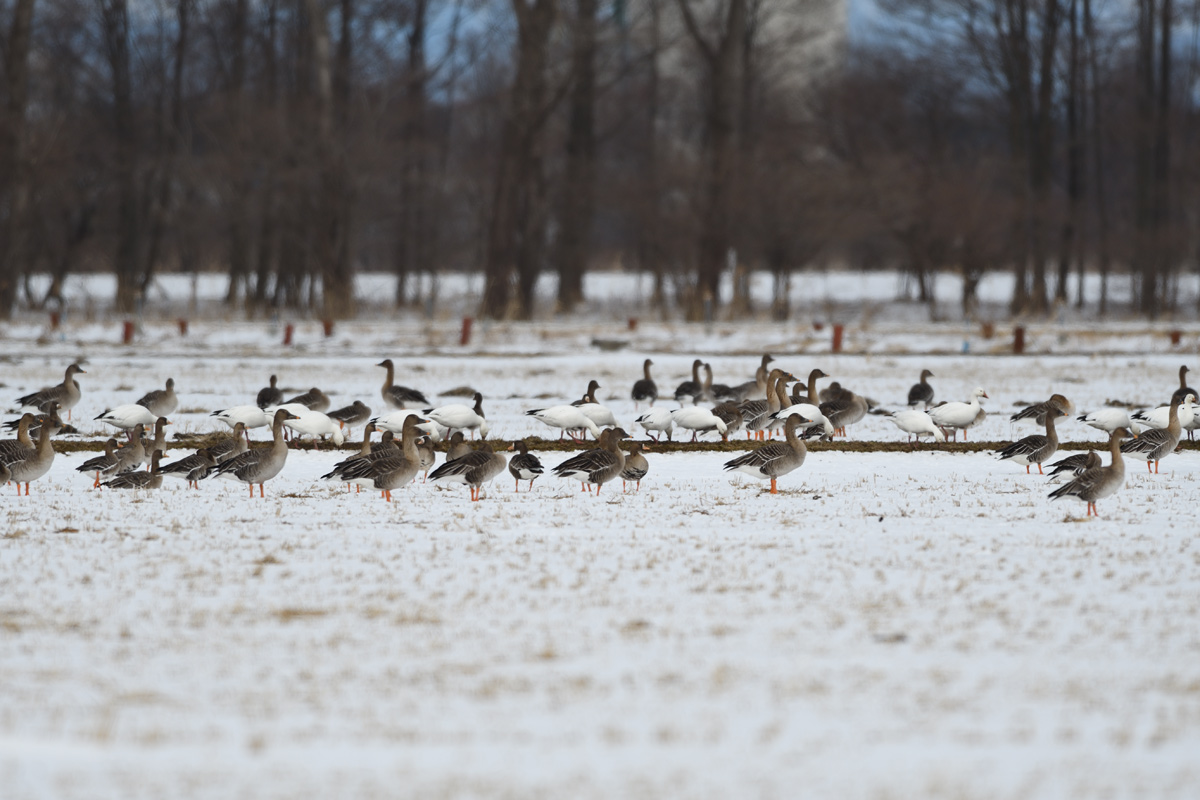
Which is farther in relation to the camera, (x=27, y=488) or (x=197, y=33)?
(x=197, y=33)

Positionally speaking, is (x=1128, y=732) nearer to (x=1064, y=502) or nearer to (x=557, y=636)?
(x=557, y=636)

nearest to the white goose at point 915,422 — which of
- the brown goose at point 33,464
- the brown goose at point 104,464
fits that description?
the brown goose at point 104,464

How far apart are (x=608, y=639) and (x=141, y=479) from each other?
5919mm

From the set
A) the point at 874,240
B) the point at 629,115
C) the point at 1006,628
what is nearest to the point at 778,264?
the point at 629,115

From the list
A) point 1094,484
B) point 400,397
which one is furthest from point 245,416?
point 1094,484

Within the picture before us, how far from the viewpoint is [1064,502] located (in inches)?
419

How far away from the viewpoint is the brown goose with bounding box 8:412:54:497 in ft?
35.4

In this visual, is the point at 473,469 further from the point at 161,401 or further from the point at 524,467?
the point at 161,401

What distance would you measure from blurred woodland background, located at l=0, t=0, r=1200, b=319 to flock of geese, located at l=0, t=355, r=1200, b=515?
72.3ft

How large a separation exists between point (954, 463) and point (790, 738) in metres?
8.30

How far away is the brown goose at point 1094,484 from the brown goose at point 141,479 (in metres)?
7.02

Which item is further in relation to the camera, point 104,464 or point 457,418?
point 457,418

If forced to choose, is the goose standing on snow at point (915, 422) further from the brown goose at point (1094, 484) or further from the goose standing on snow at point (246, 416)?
the goose standing on snow at point (246, 416)

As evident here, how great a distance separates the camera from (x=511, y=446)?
13.8m
